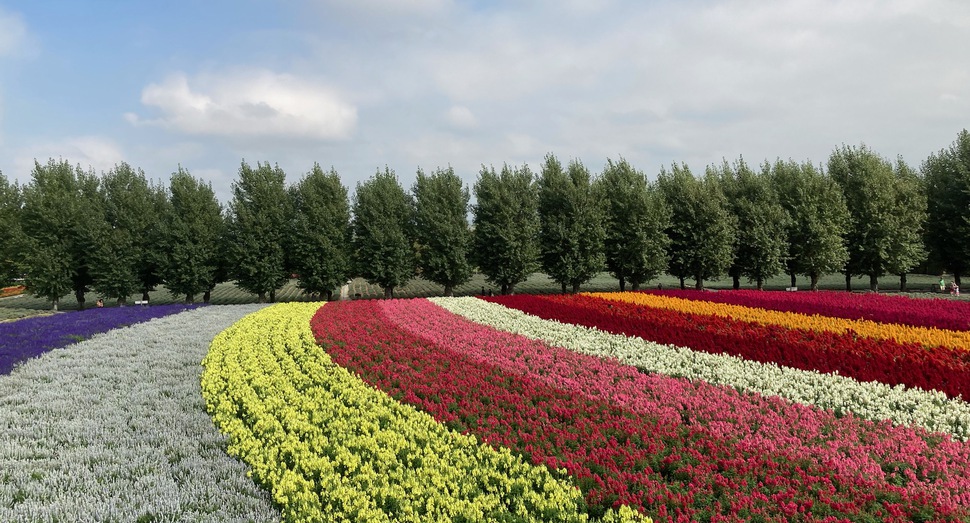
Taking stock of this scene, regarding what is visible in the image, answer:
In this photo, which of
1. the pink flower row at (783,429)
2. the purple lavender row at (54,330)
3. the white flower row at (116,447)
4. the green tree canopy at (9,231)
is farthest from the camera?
the green tree canopy at (9,231)

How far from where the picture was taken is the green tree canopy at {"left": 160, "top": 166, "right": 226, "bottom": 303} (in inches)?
1603

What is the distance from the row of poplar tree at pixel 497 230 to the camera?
39750 mm

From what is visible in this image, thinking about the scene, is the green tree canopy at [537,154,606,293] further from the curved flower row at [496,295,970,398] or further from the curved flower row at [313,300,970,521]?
the curved flower row at [313,300,970,521]

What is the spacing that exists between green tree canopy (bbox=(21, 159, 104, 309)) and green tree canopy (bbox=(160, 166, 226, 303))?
562cm

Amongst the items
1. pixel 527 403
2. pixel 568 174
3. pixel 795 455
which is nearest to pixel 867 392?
pixel 795 455

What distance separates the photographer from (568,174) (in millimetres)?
43125

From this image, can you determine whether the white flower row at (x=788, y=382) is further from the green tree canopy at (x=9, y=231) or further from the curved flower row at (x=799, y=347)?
the green tree canopy at (x=9, y=231)

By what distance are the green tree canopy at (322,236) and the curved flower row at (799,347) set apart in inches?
978

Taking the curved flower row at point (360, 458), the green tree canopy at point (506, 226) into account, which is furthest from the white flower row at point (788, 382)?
the green tree canopy at point (506, 226)

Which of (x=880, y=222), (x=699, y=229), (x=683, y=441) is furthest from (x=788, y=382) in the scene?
(x=880, y=222)

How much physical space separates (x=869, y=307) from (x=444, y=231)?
1086 inches

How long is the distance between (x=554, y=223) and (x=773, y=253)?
16.0 metres

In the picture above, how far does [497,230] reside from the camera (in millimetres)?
39781

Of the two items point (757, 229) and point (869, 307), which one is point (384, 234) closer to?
point (757, 229)
